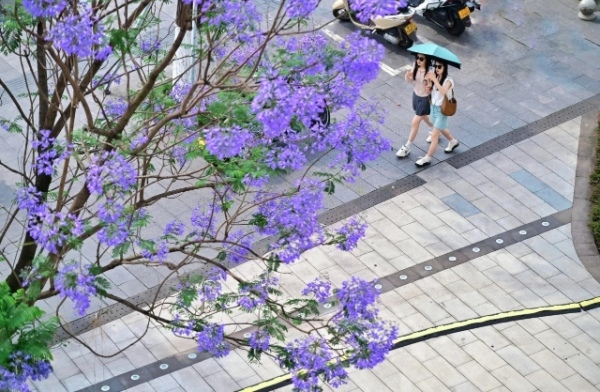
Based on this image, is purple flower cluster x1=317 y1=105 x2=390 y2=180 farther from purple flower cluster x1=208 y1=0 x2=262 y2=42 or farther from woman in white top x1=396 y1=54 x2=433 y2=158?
woman in white top x1=396 y1=54 x2=433 y2=158

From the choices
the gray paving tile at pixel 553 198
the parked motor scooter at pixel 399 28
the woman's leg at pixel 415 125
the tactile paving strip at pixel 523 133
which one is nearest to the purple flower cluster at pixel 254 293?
the woman's leg at pixel 415 125

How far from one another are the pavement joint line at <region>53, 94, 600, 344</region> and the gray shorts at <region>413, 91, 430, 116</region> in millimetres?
763

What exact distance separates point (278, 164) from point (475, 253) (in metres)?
5.93

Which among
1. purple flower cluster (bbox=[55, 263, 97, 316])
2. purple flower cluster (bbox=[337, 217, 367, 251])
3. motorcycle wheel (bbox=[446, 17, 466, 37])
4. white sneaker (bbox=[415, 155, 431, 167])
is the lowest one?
white sneaker (bbox=[415, 155, 431, 167])

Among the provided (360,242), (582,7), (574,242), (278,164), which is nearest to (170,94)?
(278,164)

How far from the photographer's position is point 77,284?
26.1ft

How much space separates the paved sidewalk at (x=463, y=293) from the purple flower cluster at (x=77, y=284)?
13.8 ft

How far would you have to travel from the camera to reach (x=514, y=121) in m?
16.3

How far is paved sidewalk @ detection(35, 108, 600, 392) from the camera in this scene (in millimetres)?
12219

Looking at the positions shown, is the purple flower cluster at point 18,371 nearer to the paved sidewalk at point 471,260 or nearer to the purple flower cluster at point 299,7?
the purple flower cluster at point 299,7

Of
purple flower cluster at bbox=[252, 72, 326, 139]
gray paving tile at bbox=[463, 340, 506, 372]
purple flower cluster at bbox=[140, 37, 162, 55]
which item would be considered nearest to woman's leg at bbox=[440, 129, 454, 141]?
gray paving tile at bbox=[463, 340, 506, 372]

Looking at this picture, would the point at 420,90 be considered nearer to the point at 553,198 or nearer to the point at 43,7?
the point at 553,198

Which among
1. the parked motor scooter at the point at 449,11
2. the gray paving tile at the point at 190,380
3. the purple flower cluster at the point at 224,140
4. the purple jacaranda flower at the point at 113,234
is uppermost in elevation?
the purple flower cluster at the point at 224,140

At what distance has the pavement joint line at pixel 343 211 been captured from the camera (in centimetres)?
1277
